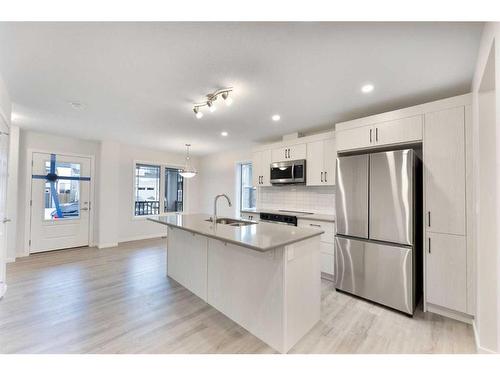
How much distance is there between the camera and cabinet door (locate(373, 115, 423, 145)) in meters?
2.45

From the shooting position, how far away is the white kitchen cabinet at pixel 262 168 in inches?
175

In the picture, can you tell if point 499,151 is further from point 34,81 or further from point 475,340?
point 34,81

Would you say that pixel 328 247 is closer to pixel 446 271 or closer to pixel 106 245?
pixel 446 271

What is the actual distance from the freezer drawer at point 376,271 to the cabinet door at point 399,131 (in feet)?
3.93

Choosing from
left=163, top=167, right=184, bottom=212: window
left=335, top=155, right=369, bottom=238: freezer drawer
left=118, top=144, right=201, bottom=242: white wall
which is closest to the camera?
left=335, top=155, right=369, bottom=238: freezer drawer

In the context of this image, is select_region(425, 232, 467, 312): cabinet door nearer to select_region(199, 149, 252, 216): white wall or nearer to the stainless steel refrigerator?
the stainless steel refrigerator

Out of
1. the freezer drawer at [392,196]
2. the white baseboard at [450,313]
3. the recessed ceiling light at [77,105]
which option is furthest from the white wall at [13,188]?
the white baseboard at [450,313]

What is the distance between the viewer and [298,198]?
430 centimetres

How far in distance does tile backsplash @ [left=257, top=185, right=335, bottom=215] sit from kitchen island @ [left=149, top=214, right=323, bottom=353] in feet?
5.92

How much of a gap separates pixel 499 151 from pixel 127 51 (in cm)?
248

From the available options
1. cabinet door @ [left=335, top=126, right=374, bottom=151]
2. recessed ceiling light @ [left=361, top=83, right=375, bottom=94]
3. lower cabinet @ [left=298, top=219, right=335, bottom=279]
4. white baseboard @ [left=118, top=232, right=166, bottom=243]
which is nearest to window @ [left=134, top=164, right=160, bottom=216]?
white baseboard @ [left=118, top=232, right=166, bottom=243]

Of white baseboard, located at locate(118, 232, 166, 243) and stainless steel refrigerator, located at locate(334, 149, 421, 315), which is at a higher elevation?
stainless steel refrigerator, located at locate(334, 149, 421, 315)

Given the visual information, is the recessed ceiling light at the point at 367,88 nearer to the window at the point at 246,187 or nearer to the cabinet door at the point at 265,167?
the cabinet door at the point at 265,167

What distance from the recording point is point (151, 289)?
9.57ft
